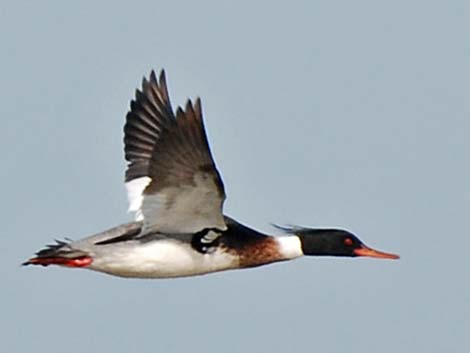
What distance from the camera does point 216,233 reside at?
1533 cm

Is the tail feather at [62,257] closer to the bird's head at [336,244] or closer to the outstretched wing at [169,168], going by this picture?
the outstretched wing at [169,168]

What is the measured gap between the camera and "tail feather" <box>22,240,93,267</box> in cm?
1516

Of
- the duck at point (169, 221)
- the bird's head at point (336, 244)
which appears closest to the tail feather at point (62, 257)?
the duck at point (169, 221)

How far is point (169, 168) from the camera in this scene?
14.7 meters

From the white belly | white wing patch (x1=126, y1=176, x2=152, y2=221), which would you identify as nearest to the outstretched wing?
white wing patch (x1=126, y1=176, x2=152, y2=221)

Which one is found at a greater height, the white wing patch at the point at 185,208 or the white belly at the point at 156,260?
the white wing patch at the point at 185,208

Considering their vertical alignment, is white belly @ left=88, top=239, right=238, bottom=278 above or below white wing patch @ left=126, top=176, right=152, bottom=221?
below

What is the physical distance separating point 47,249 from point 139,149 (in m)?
1.42

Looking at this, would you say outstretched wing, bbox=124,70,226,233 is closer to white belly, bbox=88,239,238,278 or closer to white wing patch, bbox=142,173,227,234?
white wing patch, bbox=142,173,227,234

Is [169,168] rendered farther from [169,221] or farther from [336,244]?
[336,244]

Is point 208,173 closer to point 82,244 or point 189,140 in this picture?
point 189,140

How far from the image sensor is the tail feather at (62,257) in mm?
15164

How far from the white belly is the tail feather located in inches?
3.4

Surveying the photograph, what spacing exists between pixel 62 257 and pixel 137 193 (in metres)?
0.92
